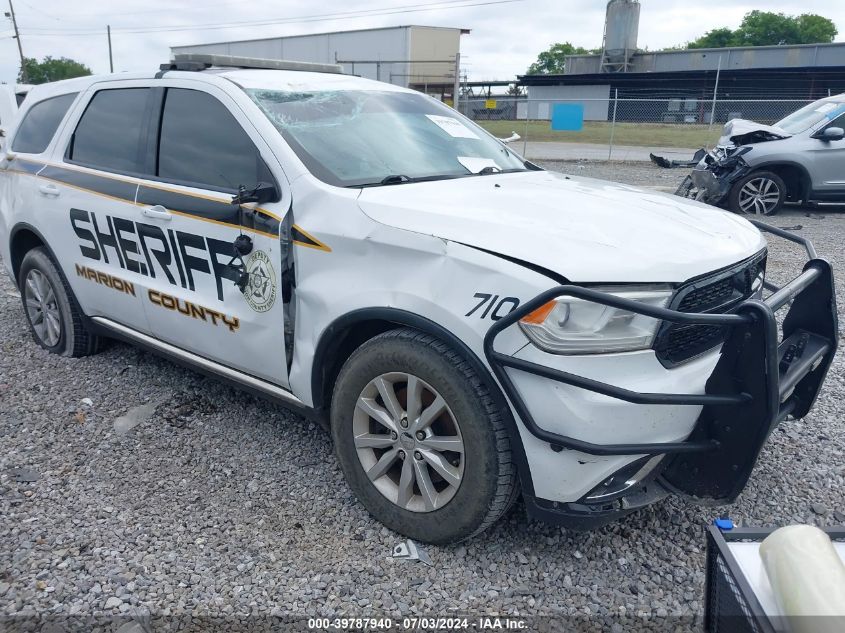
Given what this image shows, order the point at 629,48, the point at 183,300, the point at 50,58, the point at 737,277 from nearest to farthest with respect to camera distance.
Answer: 1. the point at 737,277
2. the point at 183,300
3. the point at 629,48
4. the point at 50,58

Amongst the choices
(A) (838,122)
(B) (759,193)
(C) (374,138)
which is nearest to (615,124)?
(A) (838,122)

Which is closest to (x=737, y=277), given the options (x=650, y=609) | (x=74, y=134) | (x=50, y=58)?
(x=650, y=609)

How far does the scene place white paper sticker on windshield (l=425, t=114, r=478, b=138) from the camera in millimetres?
3846

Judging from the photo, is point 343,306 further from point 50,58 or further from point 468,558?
point 50,58

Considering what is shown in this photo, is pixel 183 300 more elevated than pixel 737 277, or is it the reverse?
pixel 737 277

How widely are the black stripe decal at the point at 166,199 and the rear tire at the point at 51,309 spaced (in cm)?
61

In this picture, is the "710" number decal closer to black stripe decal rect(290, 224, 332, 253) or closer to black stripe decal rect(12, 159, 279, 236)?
black stripe decal rect(290, 224, 332, 253)

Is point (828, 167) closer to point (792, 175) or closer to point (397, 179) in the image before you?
point (792, 175)

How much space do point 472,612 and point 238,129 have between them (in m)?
2.34

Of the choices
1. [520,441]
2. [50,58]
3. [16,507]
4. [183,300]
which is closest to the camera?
[520,441]

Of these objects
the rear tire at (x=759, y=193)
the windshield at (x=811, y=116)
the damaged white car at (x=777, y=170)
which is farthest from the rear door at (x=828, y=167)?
the rear tire at (x=759, y=193)

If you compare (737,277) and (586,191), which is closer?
(737,277)

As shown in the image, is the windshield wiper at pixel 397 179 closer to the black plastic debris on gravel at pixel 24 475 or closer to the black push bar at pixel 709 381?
the black push bar at pixel 709 381

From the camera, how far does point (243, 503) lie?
10.3 feet
